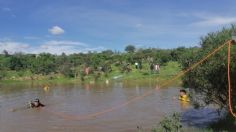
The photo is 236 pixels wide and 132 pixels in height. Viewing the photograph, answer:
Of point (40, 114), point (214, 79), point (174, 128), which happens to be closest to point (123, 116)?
point (40, 114)

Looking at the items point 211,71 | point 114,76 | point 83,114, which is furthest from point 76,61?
point 211,71

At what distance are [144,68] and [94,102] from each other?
181ft

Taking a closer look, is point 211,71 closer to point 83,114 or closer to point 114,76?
point 83,114

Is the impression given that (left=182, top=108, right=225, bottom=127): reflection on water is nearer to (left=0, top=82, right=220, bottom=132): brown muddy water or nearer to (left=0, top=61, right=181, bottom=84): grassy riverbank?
(left=0, top=82, right=220, bottom=132): brown muddy water

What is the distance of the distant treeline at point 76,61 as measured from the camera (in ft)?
338

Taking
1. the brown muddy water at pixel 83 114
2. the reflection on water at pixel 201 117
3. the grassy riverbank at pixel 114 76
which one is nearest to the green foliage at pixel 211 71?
the reflection on water at pixel 201 117

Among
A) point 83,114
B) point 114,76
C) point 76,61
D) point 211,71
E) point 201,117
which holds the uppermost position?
point 76,61

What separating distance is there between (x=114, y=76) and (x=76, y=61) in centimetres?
1918

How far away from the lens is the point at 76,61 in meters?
113

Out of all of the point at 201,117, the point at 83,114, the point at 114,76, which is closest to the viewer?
the point at 201,117

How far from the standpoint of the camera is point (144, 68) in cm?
10050

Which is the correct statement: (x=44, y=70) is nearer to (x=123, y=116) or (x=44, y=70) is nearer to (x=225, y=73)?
(x=123, y=116)

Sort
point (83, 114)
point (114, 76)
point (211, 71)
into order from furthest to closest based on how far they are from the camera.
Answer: point (114, 76)
point (83, 114)
point (211, 71)

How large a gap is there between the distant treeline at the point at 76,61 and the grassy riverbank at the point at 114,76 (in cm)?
156
